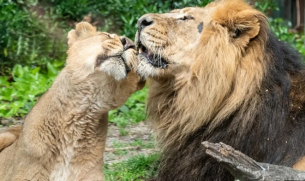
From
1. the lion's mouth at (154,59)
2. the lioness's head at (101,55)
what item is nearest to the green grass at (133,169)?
the lion's mouth at (154,59)

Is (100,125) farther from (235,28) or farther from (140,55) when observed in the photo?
(235,28)

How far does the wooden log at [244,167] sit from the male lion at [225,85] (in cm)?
82

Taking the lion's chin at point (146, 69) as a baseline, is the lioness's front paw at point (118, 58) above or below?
above

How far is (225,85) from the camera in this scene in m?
5.54

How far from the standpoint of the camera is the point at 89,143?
562cm

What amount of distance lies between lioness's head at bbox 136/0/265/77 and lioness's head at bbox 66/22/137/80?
0.18m

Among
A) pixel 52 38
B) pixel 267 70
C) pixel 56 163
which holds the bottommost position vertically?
pixel 52 38

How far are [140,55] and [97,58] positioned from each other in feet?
1.20

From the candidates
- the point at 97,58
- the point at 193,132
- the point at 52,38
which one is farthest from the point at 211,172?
the point at 52,38

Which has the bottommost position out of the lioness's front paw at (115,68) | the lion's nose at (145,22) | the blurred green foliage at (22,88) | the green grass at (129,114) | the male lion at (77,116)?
the green grass at (129,114)

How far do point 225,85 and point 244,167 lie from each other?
1162 mm

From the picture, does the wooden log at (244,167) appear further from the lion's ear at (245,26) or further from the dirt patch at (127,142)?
the dirt patch at (127,142)

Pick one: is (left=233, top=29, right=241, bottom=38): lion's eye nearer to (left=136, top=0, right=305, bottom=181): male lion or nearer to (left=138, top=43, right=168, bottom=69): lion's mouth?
(left=136, top=0, right=305, bottom=181): male lion

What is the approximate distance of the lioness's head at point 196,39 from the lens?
5566mm
